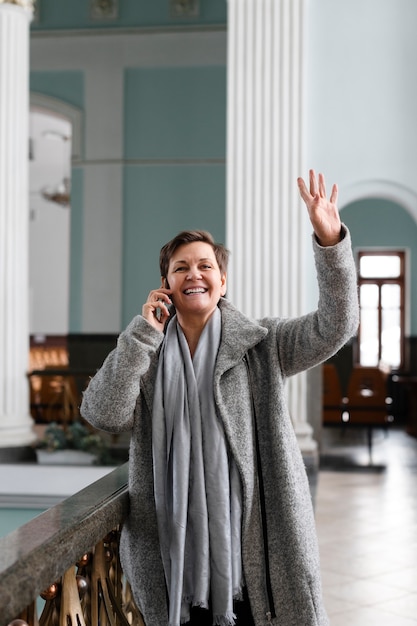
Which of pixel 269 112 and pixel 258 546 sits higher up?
pixel 269 112

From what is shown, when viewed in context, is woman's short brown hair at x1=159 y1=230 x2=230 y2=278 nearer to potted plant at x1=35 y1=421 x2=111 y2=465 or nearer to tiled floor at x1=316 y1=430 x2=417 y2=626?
tiled floor at x1=316 y1=430 x2=417 y2=626

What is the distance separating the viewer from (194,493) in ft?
6.50

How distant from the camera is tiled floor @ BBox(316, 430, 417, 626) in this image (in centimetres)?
448

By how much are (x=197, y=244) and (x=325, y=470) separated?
7387 millimetres

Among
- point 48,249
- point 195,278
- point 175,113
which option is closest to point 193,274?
point 195,278

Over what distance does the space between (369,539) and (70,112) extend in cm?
859

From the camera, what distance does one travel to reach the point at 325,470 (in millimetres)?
9086

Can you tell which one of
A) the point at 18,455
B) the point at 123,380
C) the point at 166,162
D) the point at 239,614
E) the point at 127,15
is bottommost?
the point at 18,455

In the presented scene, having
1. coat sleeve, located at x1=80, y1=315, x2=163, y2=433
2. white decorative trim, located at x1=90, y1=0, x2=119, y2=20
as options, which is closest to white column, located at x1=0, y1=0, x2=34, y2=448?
white decorative trim, located at x1=90, y1=0, x2=119, y2=20

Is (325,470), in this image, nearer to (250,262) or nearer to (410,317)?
(250,262)

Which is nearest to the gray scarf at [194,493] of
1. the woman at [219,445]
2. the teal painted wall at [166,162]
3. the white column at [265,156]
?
the woman at [219,445]

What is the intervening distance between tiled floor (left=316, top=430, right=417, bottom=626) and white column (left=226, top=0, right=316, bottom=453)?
866mm

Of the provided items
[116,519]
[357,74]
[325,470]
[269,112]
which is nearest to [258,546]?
[116,519]

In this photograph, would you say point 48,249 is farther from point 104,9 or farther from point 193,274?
point 193,274
